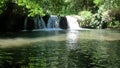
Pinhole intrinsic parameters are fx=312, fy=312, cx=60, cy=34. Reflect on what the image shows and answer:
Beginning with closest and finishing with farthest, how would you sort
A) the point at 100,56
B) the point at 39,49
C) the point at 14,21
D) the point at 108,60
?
the point at 108,60 < the point at 100,56 < the point at 39,49 < the point at 14,21

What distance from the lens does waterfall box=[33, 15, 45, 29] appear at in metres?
41.7

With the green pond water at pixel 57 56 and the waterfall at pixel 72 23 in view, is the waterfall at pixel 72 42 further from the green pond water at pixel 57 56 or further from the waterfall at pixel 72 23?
the waterfall at pixel 72 23

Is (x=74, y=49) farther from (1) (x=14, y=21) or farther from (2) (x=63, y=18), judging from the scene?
(2) (x=63, y=18)

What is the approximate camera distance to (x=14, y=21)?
38.2 meters

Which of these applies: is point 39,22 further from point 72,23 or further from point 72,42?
point 72,42

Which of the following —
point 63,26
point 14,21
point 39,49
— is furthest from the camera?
point 63,26

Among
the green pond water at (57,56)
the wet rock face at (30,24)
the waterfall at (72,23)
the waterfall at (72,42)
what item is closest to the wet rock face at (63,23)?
the waterfall at (72,23)

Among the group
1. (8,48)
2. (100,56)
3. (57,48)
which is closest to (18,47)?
(8,48)

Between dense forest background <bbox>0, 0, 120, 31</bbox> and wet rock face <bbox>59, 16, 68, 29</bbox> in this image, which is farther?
wet rock face <bbox>59, 16, 68, 29</bbox>

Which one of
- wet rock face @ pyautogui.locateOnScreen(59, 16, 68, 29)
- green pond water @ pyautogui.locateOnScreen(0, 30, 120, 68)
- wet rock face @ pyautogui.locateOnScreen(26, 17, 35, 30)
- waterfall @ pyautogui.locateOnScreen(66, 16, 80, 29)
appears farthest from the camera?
waterfall @ pyautogui.locateOnScreen(66, 16, 80, 29)

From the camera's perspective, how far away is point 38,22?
41.8 metres

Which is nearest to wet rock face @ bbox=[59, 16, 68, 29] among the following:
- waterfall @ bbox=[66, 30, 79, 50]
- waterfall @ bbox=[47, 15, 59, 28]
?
waterfall @ bbox=[47, 15, 59, 28]

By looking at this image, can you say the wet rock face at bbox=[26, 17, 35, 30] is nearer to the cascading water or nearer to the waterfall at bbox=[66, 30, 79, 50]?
the cascading water

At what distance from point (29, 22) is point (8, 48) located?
59.0 feet
